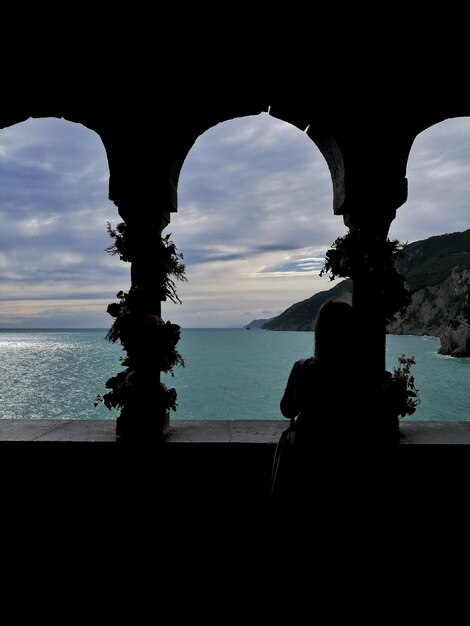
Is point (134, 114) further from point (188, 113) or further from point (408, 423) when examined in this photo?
point (408, 423)

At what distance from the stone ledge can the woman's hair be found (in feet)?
4.24

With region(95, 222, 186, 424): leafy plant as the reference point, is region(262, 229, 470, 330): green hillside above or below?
above

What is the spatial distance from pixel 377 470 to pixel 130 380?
77.6 inches

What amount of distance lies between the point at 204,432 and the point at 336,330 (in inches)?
69.0

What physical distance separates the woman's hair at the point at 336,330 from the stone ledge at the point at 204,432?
50.9 inches

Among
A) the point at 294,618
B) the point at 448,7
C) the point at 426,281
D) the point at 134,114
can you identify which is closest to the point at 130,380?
the point at 294,618

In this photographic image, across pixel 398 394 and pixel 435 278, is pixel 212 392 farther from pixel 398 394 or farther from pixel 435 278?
pixel 435 278

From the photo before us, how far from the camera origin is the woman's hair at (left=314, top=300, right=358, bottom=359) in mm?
1954

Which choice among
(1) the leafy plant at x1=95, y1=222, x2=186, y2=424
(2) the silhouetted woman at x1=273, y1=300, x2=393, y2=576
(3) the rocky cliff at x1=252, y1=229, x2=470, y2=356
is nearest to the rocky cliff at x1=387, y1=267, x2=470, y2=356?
(3) the rocky cliff at x1=252, y1=229, x2=470, y2=356

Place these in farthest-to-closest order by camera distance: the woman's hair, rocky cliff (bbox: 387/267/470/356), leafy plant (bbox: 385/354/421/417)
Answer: rocky cliff (bbox: 387/267/470/356)
leafy plant (bbox: 385/354/421/417)
the woman's hair

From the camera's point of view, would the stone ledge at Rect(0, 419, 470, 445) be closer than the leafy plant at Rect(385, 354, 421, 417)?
Yes

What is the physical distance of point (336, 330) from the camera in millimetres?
1956

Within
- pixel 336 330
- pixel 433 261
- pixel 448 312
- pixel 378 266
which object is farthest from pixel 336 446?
pixel 433 261

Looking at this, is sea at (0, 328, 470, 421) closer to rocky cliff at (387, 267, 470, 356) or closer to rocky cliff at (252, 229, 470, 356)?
rocky cliff at (387, 267, 470, 356)
